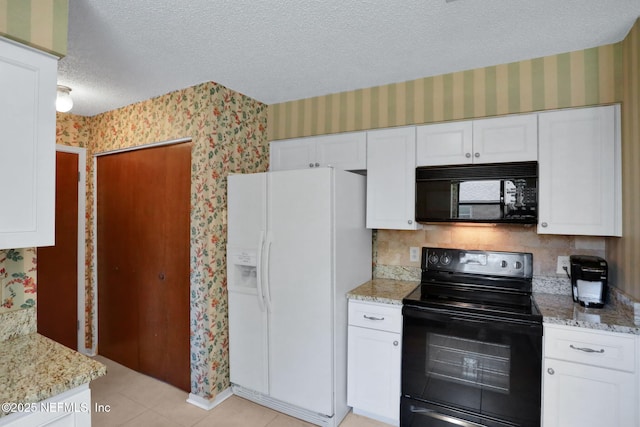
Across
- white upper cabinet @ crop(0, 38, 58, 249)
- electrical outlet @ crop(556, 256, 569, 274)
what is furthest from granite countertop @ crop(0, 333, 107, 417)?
electrical outlet @ crop(556, 256, 569, 274)

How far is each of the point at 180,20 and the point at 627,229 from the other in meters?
2.72

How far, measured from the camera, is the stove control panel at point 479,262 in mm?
2344

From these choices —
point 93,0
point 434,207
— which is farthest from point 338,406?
point 93,0

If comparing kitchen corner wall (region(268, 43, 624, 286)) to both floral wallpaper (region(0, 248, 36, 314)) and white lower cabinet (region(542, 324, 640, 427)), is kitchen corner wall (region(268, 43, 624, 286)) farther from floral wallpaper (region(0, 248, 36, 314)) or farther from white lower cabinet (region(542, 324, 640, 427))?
floral wallpaper (region(0, 248, 36, 314))

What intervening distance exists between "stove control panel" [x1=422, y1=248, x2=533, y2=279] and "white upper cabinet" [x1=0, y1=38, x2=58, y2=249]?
240 cm

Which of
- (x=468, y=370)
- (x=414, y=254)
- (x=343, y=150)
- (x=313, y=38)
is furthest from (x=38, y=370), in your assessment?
(x=414, y=254)

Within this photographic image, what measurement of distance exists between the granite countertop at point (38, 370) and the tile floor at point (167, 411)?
3.95ft

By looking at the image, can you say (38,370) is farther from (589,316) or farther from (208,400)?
(589,316)

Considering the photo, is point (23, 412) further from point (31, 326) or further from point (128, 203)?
point (128, 203)

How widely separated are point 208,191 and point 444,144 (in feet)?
5.88

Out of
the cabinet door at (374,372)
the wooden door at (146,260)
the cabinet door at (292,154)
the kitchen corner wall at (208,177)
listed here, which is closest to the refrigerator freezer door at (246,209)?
the kitchen corner wall at (208,177)

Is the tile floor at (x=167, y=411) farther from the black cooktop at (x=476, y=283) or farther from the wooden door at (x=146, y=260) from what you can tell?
the black cooktop at (x=476, y=283)

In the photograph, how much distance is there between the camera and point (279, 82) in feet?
8.47

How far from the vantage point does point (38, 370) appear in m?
1.28
